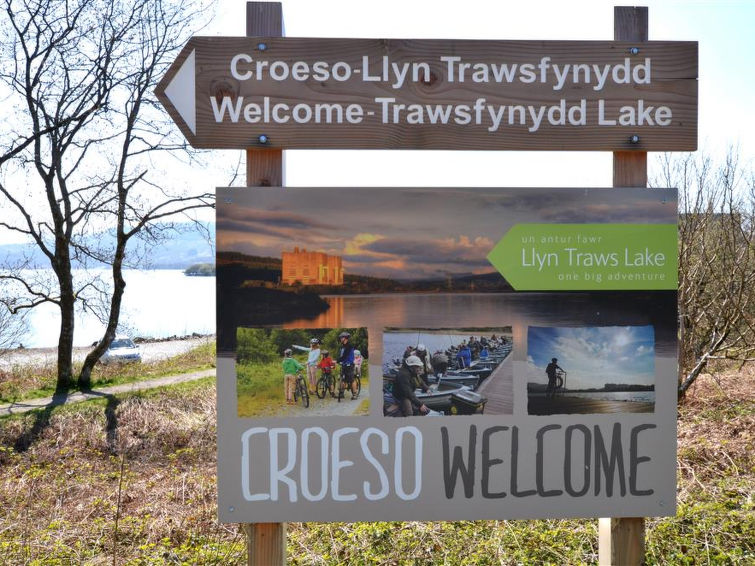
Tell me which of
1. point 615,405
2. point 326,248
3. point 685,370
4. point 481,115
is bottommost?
point 685,370

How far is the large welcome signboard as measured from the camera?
2959 millimetres

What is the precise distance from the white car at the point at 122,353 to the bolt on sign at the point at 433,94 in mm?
17711

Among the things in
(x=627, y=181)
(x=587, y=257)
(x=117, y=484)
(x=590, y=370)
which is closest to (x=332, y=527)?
(x=590, y=370)

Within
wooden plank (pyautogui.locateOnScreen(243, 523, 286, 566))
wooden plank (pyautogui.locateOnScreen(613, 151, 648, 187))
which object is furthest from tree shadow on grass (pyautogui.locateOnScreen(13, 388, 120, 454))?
wooden plank (pyautogui.locateOnScreen(613, 151, 648, 187))

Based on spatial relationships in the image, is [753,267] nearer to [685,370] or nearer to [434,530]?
[685,370]

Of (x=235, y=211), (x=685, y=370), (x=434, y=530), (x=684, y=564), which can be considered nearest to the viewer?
(x=235, y=211)

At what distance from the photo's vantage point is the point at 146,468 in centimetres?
858

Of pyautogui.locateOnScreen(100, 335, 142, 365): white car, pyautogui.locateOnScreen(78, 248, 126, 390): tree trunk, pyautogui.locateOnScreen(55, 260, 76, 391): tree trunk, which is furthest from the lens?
pyautogui.locateOnScreen(100, 335, 142, 365): white car

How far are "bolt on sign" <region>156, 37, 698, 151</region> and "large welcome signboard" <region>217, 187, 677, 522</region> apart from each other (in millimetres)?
271

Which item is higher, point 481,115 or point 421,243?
point 481,115

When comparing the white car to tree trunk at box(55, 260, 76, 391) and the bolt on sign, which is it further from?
the bolt on sign

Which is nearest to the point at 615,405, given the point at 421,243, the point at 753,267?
the point at 421,243

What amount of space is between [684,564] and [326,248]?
3.01m

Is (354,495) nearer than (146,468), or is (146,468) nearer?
(354,495)
